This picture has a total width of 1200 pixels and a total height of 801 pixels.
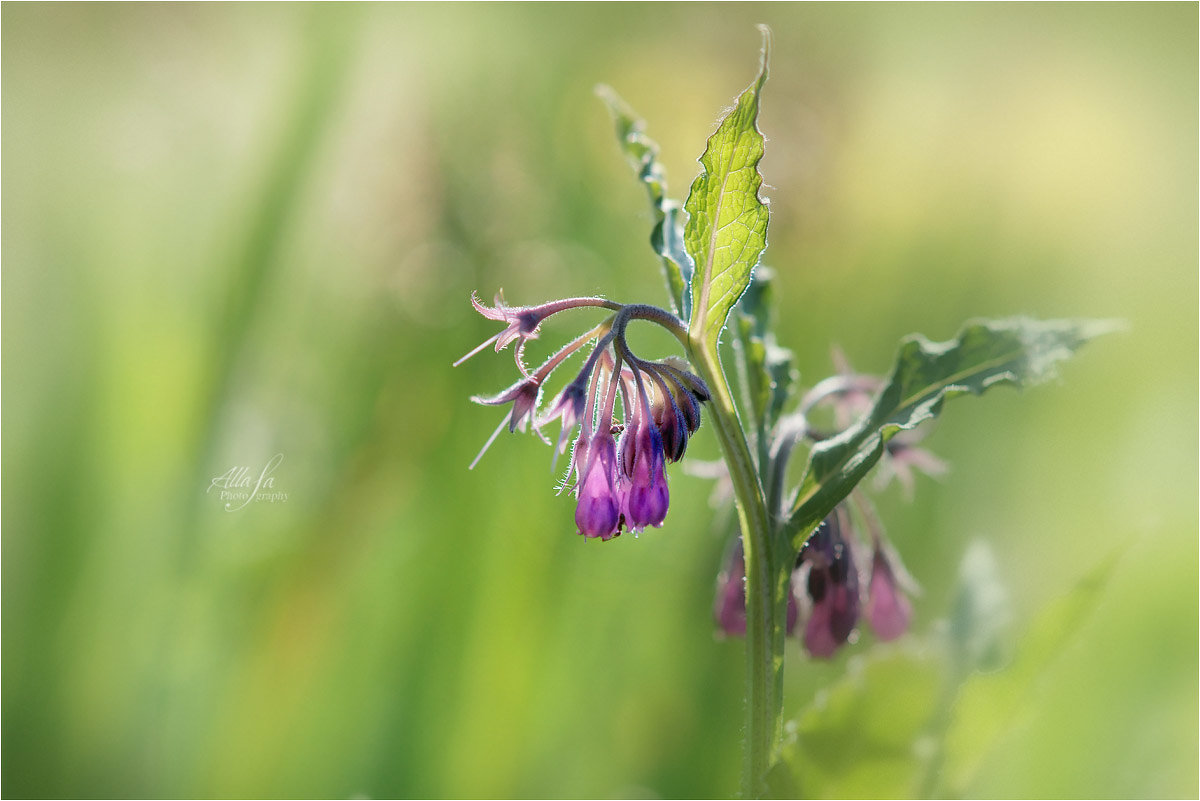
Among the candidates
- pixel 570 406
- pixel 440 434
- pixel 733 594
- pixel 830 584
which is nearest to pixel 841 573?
pixel 830 584

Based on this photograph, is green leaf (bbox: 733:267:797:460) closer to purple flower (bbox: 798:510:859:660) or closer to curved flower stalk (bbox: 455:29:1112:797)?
curved flower stalk (bbox: 455:29:1112:797)

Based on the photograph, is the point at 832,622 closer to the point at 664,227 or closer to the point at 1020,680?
the point at 1020,680

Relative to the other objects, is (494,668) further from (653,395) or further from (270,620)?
(653,395)

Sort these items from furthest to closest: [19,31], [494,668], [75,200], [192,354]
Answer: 1. [19,31]
2. [75,200]
3. [192,354]
4. [494,668]

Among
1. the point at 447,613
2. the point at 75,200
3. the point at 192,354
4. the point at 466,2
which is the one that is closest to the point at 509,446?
the point at 447,613
